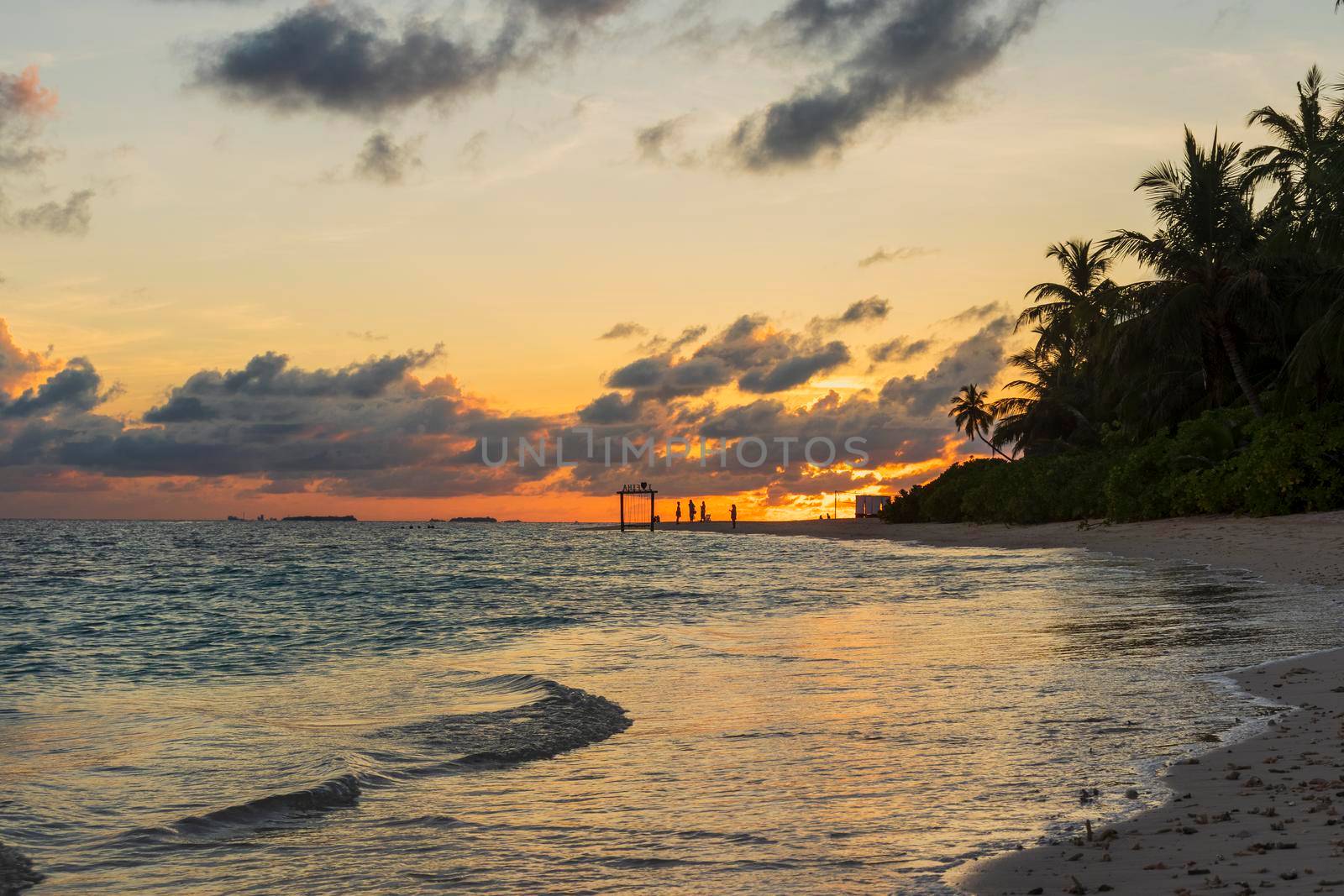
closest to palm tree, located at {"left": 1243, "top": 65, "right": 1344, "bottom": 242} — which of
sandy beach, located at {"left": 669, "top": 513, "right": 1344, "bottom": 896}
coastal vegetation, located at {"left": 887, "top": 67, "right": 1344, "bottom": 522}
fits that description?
coastal vegetation, located at {"left": 887, "top": 67, "right": 1344, "bottom": 522}

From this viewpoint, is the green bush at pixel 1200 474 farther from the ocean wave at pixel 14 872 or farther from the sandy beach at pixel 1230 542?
→ the ocean wave at pixel 14 872

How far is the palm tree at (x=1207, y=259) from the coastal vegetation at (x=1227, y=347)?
0.06 m

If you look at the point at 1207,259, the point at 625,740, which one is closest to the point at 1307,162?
the point at 1207,259

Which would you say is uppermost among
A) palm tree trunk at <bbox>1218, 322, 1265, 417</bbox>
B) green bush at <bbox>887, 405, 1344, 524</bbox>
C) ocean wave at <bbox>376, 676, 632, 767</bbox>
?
palm tree trunk at <bbox>1218, 322, 1265, 417</bbox>

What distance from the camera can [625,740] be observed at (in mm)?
9031

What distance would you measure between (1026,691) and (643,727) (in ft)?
11.3

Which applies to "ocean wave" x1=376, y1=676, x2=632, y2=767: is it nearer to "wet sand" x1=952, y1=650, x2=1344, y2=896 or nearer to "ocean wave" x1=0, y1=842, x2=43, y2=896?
"ocean wave" x1=0, y1=842, x2=43, y2=896

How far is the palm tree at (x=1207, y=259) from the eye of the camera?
123 ft

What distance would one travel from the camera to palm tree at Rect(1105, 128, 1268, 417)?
37.4 metres

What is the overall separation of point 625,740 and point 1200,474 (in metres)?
33.6

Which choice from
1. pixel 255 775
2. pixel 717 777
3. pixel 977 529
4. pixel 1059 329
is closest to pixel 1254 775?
pixel 717 777

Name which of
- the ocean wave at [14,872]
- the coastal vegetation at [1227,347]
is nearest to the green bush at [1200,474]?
the coastal vegetation at [1227,347]

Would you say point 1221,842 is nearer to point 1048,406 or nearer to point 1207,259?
point 1207,259

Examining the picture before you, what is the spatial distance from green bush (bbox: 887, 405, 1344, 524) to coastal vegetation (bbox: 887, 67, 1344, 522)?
0.06 m
